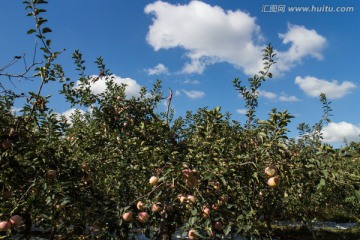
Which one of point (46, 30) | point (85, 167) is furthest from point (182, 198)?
point (46, 30)

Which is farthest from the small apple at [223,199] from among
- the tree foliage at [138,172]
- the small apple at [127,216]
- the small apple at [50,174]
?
the small apple at [50,174]

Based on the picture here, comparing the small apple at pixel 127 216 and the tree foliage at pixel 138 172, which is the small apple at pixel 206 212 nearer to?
the tree foliage at pixel 138 172

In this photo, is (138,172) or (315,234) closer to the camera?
(138,172)

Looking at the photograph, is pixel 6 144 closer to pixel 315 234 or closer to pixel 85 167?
pixel 85 167

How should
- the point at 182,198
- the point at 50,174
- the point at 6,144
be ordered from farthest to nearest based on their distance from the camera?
the point at 182,198, the point at 50,174, the point at 6,144

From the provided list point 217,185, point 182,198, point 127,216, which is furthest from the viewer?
point 217,185

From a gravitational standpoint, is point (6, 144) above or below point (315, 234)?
above

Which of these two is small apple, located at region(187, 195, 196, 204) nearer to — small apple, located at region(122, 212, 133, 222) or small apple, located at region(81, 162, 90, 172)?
small apple, located at region(122, 212, 133, 222)

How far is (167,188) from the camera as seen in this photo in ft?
13.0

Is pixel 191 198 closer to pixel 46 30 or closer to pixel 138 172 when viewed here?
pixel 138 172

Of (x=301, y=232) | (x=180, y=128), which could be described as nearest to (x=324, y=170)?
(x=180, y=128)

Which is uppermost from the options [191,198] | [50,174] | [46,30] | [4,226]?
[46,30]

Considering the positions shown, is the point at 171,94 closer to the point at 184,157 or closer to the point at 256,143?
the point at 184,157

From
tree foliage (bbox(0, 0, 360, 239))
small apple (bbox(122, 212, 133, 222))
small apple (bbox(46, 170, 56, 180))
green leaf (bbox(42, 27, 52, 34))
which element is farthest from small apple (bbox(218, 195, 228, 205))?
green leaf (bbox(42, 27, 52, 34))
